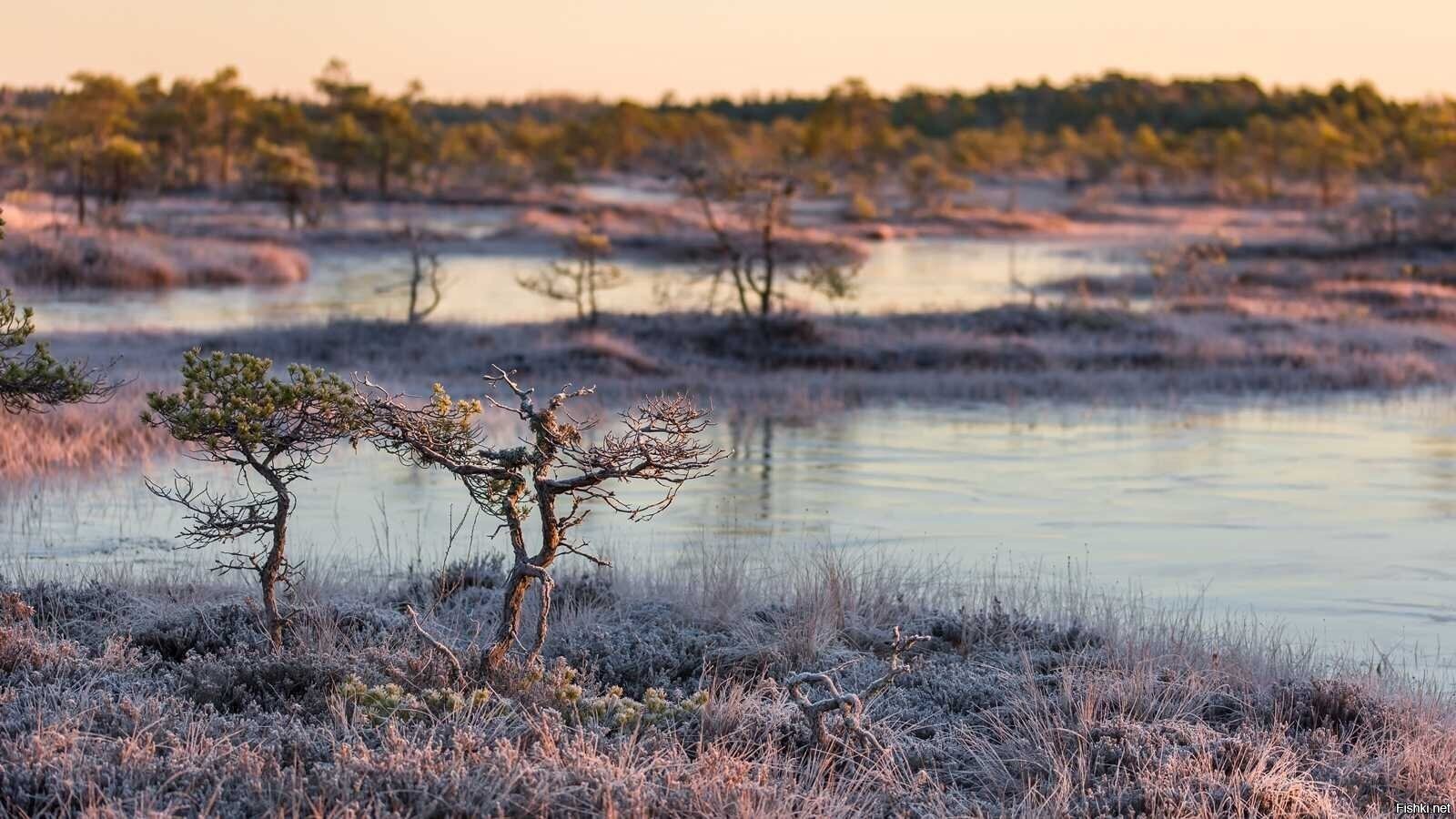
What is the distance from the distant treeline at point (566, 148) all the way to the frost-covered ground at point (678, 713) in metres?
27.6

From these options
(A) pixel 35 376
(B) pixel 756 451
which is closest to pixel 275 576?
(A) pixel 35 376

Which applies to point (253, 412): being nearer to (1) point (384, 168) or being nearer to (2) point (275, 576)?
(2) point (275, 576)

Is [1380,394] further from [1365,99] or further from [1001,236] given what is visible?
[1365,99]

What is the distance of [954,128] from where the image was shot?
511ft

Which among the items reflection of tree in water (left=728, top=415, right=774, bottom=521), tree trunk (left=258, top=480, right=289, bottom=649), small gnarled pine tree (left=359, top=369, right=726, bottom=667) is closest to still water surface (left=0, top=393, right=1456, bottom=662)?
reflection of tree in water (left=728, top=415, right=774, bottom=521)

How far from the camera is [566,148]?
359ft

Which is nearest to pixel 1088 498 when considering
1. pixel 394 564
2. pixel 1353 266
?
pixel 394 564

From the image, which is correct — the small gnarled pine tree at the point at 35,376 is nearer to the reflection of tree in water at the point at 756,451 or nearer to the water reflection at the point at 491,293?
the reflection of tree in water at the point at 756,451

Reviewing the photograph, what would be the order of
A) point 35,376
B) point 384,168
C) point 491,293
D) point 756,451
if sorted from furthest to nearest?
point 384,168, point 491,293, point 756,451, point 35,376

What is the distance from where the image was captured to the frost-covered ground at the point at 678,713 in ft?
20.3

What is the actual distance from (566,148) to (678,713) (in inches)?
4097

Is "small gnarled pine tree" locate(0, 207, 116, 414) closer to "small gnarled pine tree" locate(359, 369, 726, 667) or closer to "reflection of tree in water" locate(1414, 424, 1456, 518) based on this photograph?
"small gnarled pine tree" locate(359, 369, 726, 667)

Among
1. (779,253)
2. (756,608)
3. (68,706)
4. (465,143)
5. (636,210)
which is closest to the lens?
(68,706)

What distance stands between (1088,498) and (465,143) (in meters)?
90.6
